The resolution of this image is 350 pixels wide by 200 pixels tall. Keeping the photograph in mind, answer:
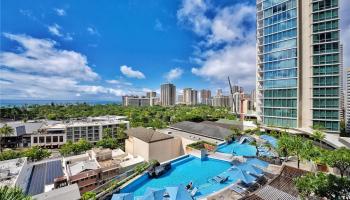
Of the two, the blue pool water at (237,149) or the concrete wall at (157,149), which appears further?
the blue pool water at (237,149)

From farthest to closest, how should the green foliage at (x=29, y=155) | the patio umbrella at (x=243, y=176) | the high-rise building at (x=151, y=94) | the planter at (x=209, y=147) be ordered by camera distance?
the high-rise building at (x=151, y=94)
the green foliage at (x=29, y=155)
the planter at (x=209, y=147)
the patio umbrella at (x=243, y=176)

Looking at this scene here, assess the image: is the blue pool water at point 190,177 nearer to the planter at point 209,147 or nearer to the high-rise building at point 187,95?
the planter at point 209,147

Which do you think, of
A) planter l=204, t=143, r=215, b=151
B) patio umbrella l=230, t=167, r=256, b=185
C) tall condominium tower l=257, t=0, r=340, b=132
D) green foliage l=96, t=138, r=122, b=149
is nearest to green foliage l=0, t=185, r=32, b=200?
patio umbrella l=230, t=167, r=256, b=185

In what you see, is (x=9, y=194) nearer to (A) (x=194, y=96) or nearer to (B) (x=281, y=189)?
(B) (x=281, y=189)

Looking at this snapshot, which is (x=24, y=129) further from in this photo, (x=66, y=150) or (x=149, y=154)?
(x=149, y=154)

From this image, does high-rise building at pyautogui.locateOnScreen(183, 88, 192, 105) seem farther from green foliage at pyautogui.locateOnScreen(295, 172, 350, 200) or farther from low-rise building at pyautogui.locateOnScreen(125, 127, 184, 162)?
green foliage at pyautogui.locateOnScreen(295, 172, 350, 200)

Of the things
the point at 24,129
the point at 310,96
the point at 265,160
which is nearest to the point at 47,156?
the point at 24,129

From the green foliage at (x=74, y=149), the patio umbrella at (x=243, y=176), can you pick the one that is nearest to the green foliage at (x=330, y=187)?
the patio umbrella at (x=243, y=176)
